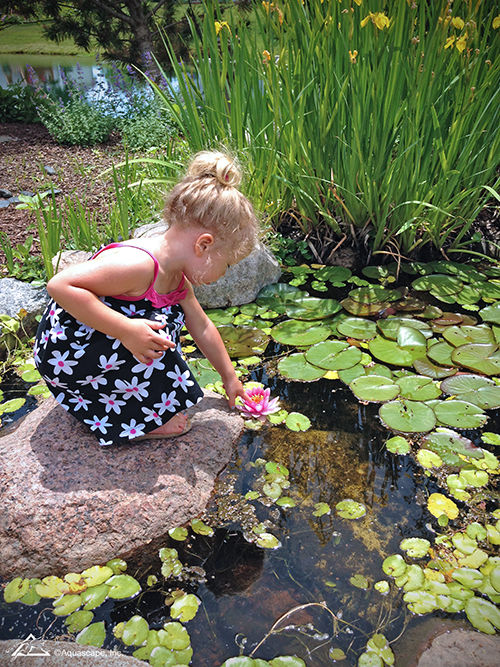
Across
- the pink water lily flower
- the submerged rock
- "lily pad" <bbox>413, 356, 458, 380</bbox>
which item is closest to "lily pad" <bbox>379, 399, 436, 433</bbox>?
"lily pad" <bbox>413, 356, 458, 380</bbox>

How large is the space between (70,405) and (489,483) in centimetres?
136

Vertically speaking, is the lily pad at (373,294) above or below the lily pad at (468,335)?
above

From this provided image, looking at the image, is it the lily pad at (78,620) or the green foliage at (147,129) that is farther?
the green foliage at (147,129)

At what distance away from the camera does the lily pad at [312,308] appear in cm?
241

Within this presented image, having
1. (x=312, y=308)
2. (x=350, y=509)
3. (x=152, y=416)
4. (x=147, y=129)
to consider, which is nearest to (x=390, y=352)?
(x=312, y=308)

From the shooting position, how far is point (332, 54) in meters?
2.47

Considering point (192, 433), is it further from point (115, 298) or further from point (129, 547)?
point (115, 298)

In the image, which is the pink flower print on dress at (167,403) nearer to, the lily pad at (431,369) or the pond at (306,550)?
the pond at (306,550)

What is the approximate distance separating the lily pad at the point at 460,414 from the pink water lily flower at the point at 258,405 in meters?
0.62

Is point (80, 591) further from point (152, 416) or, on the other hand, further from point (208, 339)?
point (208, 339)

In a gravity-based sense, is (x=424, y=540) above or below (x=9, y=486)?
below

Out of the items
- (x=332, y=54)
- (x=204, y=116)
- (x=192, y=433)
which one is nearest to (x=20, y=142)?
(x=204, y=116)

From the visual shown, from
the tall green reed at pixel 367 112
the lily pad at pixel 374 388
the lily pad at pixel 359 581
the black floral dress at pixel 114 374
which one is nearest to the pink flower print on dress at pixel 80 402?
the black floral dress at pixel 114 374

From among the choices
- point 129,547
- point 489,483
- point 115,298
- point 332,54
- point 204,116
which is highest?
point 332,54
